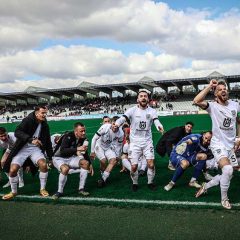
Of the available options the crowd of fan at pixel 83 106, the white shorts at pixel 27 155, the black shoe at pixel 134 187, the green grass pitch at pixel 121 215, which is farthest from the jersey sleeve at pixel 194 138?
the crowd of fan at pixel 83 106

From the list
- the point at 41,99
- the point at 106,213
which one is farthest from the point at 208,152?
the point at 41,99

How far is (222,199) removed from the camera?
586cm

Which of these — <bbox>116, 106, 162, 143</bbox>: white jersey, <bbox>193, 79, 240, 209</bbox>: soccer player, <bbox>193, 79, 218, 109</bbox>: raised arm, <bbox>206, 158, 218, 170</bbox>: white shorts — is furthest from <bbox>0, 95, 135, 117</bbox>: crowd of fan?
<bbox>193, 79, 218, 109</bbox>: raised arm

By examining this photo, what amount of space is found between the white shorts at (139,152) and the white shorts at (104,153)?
3.34 ft

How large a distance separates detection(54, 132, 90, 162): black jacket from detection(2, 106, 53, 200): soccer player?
279 mm

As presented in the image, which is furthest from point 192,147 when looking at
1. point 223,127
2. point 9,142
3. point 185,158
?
Result: point 9,142

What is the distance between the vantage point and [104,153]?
8.70 m

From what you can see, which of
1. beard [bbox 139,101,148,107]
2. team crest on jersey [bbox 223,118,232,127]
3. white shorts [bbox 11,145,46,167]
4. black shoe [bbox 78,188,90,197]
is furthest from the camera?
beard [bbox 139,101,148,107]

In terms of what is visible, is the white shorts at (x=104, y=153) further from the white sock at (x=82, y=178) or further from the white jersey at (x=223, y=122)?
the white jersey at (x=223, y=122)

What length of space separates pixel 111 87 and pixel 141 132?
50500mm

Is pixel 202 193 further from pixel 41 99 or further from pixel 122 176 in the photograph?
pixel 41 99

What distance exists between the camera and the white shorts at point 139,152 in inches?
293

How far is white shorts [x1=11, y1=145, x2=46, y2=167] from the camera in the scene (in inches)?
284

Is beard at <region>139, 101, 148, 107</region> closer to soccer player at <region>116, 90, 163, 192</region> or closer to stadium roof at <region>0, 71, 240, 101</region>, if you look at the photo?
soccer player at <region>116, 90, 163, 192</region>
